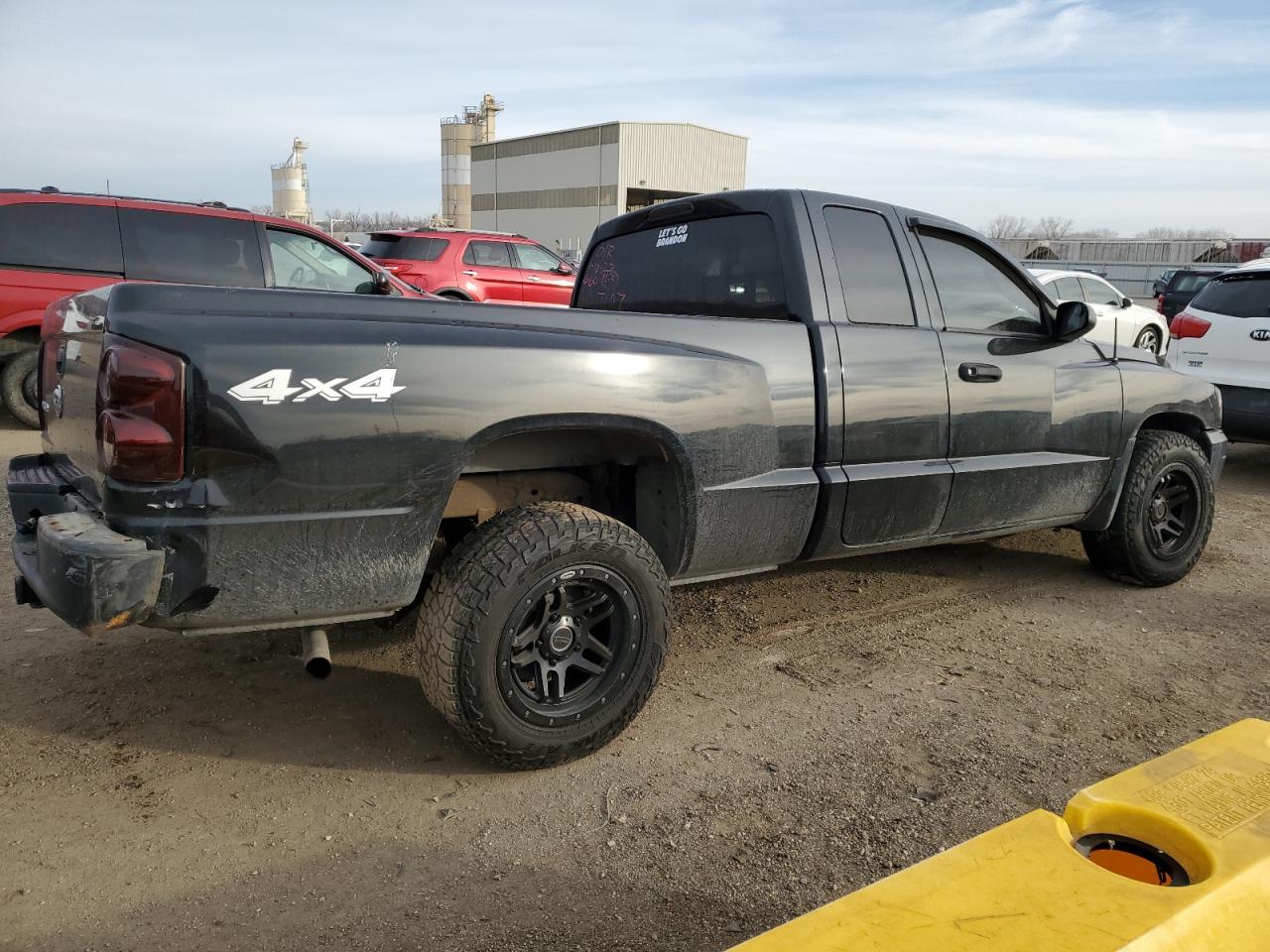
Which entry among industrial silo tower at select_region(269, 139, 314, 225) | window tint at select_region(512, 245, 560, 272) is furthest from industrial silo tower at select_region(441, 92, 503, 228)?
window tint at select_region(512, 245, 560, 272)

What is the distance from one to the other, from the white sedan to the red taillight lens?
551 centimetres

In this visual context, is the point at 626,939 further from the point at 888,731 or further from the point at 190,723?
the point at 190,723

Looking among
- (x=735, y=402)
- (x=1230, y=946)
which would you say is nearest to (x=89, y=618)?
(x=735, y=402)

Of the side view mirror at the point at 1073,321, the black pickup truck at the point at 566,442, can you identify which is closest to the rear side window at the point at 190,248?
the black pickup truck at the point at 566,442

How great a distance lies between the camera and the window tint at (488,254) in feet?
45.5

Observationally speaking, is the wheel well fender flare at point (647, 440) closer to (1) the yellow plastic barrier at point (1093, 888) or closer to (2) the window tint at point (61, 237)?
(1) the yellow plastic barrier at point (1093, 888)

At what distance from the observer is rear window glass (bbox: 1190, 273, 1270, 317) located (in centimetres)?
733

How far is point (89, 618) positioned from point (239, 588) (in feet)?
1.12

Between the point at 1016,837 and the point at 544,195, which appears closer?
the point at 1016,837

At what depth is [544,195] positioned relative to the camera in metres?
54.7

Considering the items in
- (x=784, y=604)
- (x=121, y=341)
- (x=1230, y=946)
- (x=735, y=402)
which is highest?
(x=121, y=341)

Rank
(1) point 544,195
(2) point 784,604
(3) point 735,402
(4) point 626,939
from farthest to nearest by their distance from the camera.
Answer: (1) point 544,195
(2) point 784,604
(3) point 735,402
(4) point 626,939

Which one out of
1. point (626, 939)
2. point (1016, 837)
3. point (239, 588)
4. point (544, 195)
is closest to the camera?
point (1016, 837)

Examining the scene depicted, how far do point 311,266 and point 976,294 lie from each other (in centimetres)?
627
